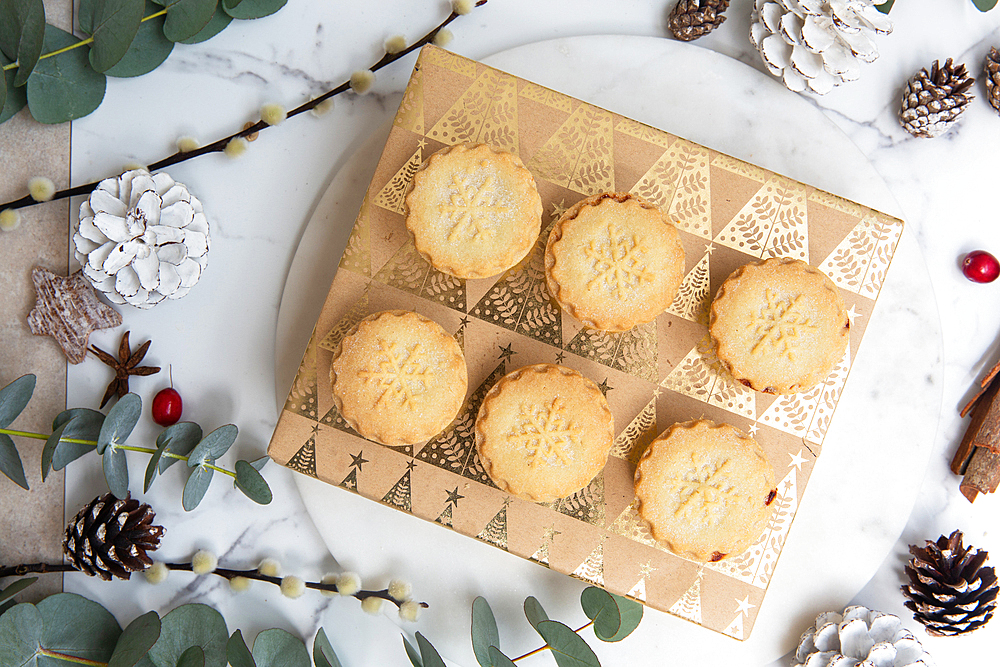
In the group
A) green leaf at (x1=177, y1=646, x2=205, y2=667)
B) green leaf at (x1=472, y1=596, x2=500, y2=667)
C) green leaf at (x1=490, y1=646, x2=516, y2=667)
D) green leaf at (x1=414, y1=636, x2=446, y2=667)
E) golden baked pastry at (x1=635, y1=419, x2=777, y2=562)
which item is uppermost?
golden baked pastry at (x1=635, y1=419, x2=777, y2=562)

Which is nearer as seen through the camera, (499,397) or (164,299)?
(499,397)

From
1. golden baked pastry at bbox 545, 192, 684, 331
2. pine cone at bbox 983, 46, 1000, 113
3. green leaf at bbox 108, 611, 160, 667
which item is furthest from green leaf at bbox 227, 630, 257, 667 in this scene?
pine cone at bbox 983, 46, 1000, 113

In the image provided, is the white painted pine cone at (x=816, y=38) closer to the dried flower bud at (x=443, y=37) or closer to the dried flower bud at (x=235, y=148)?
the dried flower bud at (x=443, y=37)

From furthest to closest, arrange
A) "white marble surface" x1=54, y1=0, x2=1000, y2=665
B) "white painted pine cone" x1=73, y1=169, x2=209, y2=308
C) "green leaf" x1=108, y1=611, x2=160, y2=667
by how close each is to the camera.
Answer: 1. "white marble surface" x1=54, y1=0, x2=1000, y2=665
2. "white painted pine cone" x1=73, y1=169, x2=209, y2=308
3. "green leaf" x1=108, y1=611, x2=160, y2=667

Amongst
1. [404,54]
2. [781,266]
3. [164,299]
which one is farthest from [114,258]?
[781,266]

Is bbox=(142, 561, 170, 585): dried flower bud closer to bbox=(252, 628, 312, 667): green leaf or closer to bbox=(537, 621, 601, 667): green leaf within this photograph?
bbox=(252, 628, 312, 667): green leaf

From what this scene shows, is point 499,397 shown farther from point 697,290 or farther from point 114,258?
point 114,258
